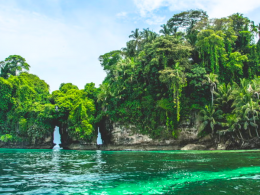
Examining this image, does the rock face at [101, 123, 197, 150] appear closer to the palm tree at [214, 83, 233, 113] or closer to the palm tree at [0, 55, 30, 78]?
the palm tree at [214, 83, 233, 113]

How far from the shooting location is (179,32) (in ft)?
119

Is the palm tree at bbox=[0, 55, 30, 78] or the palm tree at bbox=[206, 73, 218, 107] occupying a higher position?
the palm tree at bbox=[0, 55, 30, 78]

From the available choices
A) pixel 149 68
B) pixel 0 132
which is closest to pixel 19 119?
pixel 0 132

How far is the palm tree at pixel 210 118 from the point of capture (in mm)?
26845

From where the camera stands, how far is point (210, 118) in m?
26.9

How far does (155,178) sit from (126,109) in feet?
80.0

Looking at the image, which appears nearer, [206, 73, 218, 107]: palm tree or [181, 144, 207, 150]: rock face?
[206, 73, 218, 107]: palm tree

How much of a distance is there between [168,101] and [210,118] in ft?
18.9

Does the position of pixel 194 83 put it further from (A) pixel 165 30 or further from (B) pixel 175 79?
(A) pixel 165 30

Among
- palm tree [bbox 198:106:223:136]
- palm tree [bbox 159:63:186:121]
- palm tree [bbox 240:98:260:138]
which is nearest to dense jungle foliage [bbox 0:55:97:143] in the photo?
palm tree [bbox 159:63:186:121]

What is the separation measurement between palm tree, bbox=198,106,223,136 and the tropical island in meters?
0.12

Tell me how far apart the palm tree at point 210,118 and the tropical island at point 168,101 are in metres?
0.12

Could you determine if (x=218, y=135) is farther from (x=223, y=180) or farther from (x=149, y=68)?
(x=223, y=180)

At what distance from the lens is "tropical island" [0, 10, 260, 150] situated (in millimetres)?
27438
